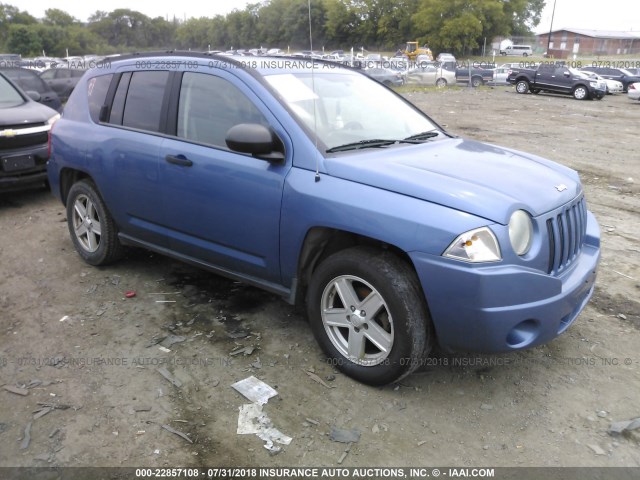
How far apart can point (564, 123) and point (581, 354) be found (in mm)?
14175

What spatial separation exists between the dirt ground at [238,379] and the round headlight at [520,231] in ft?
3.10

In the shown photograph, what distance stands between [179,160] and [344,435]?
220 cm

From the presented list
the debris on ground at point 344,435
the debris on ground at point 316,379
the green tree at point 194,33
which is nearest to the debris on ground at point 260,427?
the debris on ground at point 344,435

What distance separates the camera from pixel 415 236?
2.86 m

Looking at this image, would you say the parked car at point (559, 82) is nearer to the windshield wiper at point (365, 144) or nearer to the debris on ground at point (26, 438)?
the windshield wiper at point (365, 144)

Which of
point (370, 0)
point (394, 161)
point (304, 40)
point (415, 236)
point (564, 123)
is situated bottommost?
point (564, 123)

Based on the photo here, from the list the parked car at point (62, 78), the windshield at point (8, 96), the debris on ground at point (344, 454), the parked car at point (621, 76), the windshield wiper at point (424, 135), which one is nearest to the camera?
the debris on ground at point (344, 454)

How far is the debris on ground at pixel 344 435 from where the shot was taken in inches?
112

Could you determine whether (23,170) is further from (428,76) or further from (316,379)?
(428,76)

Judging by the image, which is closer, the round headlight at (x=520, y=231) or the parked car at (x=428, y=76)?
the round headlight at (x=520, y=231)

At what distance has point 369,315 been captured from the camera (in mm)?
3178

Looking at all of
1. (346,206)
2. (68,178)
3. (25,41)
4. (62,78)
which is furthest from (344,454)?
(25,41)

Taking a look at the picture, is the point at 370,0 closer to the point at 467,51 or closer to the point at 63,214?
the point at 467,51

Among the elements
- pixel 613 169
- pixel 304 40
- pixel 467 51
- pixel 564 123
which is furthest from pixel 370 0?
pixel 304 40
